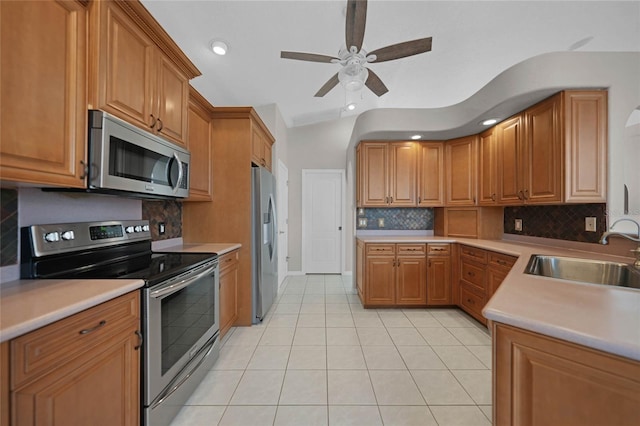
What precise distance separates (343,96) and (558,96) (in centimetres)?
278

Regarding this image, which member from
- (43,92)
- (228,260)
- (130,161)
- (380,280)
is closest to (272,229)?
(228,260)

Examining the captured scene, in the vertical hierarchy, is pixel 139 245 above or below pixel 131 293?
above

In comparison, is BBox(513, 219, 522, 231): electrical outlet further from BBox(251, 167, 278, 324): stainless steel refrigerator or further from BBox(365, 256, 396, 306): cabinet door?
BBox(251, 167, 278, 324): stainless steel refrigerator

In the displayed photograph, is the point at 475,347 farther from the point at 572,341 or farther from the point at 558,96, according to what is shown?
the point at 558,96

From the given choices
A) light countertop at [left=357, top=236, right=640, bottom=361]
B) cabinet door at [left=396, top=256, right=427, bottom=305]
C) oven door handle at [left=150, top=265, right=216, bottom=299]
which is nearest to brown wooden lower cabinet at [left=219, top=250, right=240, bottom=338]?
oven door handle at [left=150, top=265, right=216, bottom=299]

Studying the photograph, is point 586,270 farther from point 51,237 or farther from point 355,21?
point 51,237

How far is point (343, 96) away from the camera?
409 cm

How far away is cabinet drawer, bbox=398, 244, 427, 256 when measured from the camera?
10.2 ft

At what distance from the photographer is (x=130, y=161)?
140 centimetres

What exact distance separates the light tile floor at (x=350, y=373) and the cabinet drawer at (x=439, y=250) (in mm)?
737

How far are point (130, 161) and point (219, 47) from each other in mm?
1829

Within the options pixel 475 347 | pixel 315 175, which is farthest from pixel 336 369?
pixel 315 175

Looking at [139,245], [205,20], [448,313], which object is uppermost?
[205,20]

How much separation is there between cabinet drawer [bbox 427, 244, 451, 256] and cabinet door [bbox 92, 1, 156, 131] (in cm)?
312
